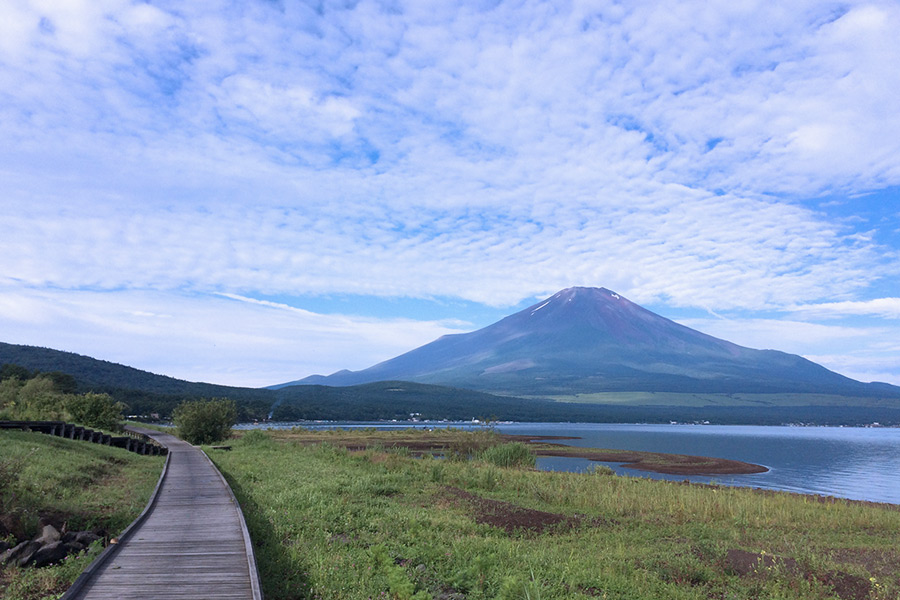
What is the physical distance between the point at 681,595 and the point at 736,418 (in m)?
191

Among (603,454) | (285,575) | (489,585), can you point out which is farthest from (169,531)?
(603,454)

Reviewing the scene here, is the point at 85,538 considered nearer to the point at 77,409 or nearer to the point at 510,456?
the point at 510,456

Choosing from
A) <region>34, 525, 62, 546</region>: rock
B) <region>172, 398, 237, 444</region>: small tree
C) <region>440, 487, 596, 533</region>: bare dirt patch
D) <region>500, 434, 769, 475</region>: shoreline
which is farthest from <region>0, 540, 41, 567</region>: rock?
<region>172, 398, 237, 444</region>: small tree

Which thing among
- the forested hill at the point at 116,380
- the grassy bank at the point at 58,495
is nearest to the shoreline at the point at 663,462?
the grassy bank at the point at 58,495

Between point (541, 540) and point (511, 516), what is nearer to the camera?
point (541, 540)

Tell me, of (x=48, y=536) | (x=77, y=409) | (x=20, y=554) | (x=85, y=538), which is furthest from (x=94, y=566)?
(x=77, y=409)

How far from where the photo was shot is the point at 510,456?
31.1 m

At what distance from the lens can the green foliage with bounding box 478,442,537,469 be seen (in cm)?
3075

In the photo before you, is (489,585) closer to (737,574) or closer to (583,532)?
(737,574)

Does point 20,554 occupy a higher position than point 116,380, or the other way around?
point 116,380

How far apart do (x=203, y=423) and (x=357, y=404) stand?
402 ft

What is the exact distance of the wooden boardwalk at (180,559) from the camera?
24.4ft

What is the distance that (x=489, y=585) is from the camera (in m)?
8.73

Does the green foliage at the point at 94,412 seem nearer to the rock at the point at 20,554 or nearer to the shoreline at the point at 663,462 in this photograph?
the shoreline at the point at 663,462
